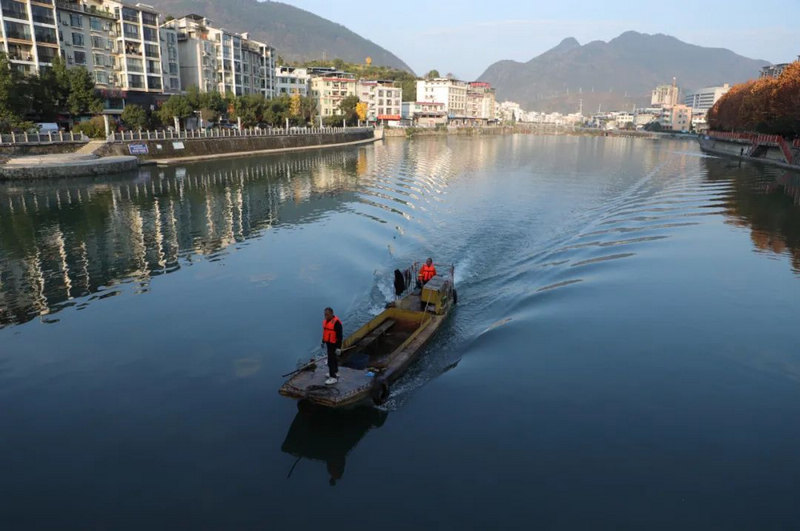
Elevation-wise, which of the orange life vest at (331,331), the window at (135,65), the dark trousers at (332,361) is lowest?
the dark trousers at (332,361)

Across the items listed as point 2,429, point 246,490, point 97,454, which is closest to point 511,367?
point 246,490

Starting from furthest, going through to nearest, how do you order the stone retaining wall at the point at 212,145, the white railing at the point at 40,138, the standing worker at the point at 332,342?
1. the stone retaining wall at the point at 212,145
2. the white railing at the point at 40,138
3. the standing worker at the point at 332,342

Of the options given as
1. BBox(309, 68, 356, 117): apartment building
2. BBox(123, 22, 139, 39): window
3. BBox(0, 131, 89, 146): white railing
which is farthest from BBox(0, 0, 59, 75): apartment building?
BBox(309, 68, 356, 117): apartment building

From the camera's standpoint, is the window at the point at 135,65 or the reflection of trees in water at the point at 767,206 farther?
the window at the point at 135,65

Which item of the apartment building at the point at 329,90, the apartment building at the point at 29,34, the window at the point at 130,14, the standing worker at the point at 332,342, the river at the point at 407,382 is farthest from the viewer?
the apartment building at the point at 329,90

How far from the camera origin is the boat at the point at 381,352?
1422 cm

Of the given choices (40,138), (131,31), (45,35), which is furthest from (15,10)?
(40,138)

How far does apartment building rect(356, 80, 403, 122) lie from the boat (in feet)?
534

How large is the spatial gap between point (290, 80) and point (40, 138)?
327ft

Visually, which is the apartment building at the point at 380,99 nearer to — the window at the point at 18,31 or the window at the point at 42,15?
the window at the point at 42,15

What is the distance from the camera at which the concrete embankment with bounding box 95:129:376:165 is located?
7281 cm

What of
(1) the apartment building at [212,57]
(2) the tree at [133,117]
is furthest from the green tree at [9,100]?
(1) the apartment building at [212,57]

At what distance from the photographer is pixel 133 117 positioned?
7738cm

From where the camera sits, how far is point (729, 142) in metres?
112
